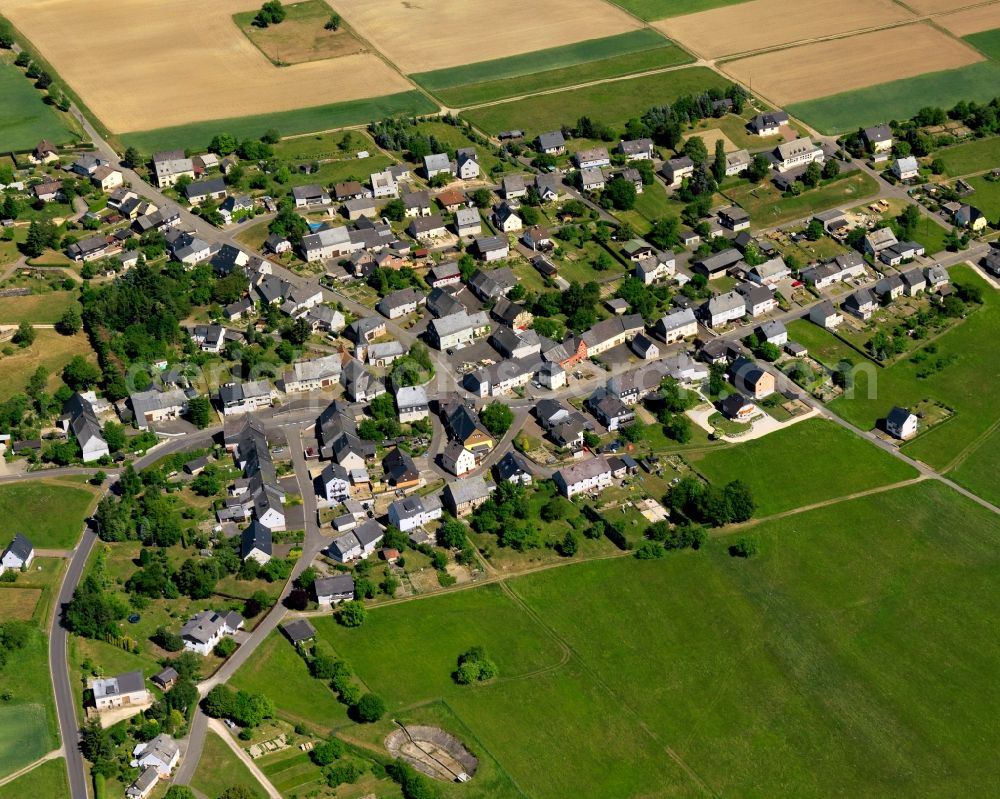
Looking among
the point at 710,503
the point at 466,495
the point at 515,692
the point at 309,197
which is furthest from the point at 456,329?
the point at 515,692

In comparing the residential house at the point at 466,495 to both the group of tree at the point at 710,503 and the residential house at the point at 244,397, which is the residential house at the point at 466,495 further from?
the residential house at the point at 244,397

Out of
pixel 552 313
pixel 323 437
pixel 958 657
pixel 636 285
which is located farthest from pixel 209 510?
pixel 958 657

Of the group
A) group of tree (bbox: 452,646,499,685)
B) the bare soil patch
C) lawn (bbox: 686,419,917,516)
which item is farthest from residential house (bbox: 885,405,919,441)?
the bare soil patch

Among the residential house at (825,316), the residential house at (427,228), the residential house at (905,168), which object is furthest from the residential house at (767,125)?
the residential house at (427,228)

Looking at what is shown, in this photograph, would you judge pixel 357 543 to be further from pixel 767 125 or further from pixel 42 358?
pixel 767 125

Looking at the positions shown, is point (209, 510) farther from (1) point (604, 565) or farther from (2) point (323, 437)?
(1) point (604, 565)

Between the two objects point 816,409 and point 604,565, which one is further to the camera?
point 816,409

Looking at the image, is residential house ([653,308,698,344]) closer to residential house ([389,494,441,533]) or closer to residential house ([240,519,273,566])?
residential house ([389,494,441,533])
